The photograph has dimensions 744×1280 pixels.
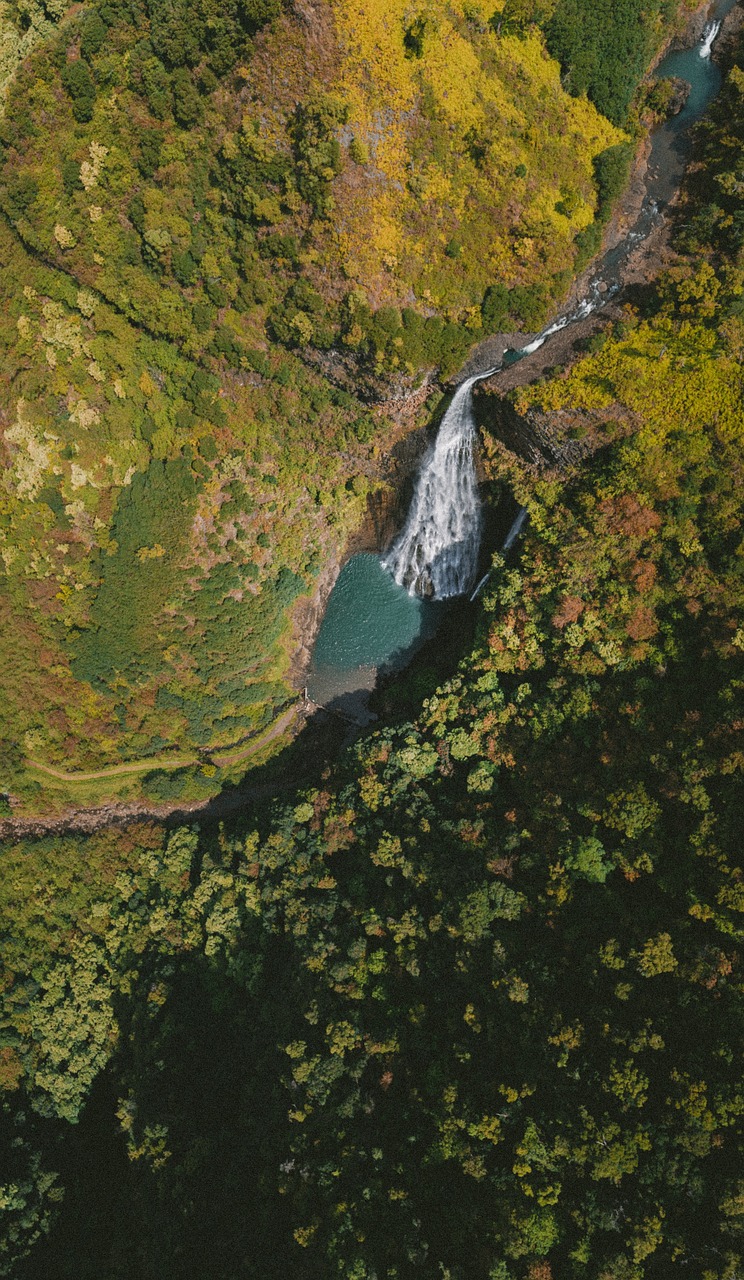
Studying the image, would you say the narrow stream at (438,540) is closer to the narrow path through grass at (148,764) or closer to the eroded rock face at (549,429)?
the eroded rock face at (549,429)

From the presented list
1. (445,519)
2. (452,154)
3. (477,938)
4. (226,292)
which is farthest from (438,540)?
(477,938)

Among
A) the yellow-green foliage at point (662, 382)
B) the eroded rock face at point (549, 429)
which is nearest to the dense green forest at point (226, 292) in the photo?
the eroded rock face at point (549, 429)

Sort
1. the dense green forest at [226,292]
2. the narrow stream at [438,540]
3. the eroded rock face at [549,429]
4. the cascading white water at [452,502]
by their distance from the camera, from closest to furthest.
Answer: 1. the dense green forest at [226,292]
2. the eroded rock face at [549,429]
3. the cascading white water at [452,502]
4. the narrow stream at [438,540]

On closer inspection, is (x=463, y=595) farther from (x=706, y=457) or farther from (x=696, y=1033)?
(x=696, y=1033)

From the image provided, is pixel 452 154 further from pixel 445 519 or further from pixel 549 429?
pixel 445 519

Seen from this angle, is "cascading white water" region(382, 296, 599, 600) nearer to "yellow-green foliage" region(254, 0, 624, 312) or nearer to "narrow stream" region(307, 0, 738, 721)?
"narrow stream" region(307, 0, 738, 721)

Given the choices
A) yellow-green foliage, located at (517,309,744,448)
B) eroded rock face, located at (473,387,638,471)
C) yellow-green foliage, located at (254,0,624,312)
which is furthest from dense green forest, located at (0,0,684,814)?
yellow-green foliage, located at (517,309,744,448)

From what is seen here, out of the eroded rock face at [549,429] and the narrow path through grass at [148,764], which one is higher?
the eroded rock face at [549,429]
